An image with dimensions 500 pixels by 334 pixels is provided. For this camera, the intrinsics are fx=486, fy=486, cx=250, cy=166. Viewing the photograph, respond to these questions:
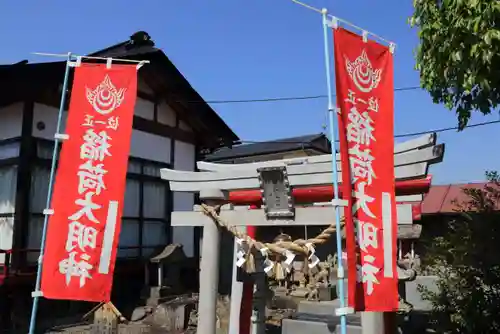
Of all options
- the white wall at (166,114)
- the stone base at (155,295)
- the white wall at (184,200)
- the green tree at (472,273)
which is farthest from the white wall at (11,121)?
the green tree at (472,273)

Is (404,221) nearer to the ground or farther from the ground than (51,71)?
nearer to the ground

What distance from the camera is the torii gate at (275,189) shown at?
5395 millimetres

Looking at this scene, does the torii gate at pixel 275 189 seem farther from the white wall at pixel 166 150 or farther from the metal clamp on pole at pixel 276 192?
the white wall at pixel 166 150

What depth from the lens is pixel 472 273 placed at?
24.1 ft

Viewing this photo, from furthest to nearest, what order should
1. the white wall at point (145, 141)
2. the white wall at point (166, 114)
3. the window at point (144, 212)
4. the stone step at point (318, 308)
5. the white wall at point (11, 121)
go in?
the white wall at point (166, 114), the window at point (144, 212), the white wall at point (145, 141), the white wall at point (11, 121), the stone step at point (318, 308)

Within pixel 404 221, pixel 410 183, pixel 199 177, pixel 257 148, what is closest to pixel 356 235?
pixel 404 221

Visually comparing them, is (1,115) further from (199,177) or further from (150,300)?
(199,177)

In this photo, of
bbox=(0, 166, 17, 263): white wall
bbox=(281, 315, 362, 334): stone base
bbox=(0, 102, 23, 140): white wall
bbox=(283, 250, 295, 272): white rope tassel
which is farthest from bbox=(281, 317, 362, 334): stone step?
bbox=(0, 102, 23, 140): white wall

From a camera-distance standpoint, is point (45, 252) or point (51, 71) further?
point (51, 71)

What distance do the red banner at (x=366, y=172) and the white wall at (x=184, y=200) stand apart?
11288 millimetres

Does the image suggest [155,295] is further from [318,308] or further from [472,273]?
[472,273]

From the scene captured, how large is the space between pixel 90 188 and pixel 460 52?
4550 millimetres

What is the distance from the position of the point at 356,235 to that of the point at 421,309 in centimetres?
543

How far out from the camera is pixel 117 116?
6.27m
